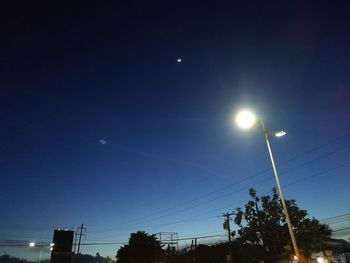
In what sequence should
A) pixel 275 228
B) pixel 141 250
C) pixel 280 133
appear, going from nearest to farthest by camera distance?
pixel 280 133
pixel 275 228
pixel 141 250

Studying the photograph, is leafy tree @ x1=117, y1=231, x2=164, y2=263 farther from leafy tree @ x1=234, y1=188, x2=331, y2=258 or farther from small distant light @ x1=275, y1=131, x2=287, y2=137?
small distant light @ x1=275, y1=131, x2=287, y2=137

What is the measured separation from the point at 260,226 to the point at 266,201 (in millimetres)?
3658

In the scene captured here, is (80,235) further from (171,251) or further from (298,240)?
(298,240)

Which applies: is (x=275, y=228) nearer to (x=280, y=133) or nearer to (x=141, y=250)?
(x=280, y=133)

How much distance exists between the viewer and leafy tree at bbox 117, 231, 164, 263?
271ft

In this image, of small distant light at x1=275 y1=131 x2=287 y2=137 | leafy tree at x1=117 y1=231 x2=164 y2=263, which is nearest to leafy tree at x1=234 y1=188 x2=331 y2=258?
small distant light at x1=275 y1=131 x2=287 y2=137

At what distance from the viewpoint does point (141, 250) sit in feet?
274

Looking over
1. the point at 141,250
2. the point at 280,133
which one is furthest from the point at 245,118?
the point at 141,250

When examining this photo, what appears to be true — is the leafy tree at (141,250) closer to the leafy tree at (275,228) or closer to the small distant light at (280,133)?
→ the leafy tree at (275,228)

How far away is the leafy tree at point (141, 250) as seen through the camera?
271 feet

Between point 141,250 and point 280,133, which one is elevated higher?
point 141,250

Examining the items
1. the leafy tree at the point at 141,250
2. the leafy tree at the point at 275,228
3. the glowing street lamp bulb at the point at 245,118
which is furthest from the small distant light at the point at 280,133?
the leafy tree at the point at 141,250

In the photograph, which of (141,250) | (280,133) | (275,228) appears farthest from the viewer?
(141,250)

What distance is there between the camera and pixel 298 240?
133 ft
